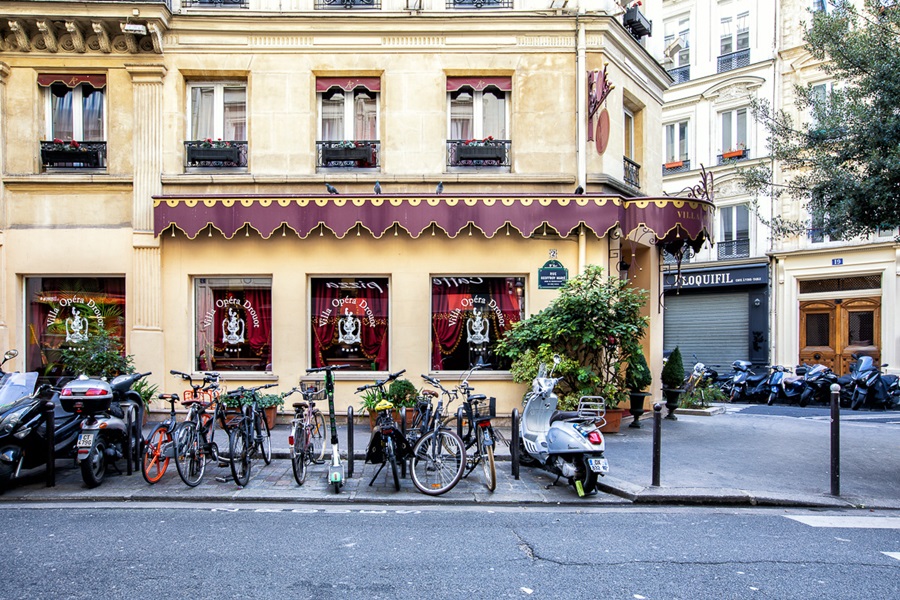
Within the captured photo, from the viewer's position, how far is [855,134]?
8523 millimetres

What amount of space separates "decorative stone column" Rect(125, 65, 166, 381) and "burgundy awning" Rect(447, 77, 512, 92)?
5.18 m

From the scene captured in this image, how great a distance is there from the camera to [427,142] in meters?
11.7

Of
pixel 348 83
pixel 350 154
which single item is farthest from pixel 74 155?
pixel 348 83

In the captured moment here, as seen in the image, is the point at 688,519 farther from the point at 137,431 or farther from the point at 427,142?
the point at 427,142

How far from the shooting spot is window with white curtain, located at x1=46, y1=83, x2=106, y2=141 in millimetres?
11852

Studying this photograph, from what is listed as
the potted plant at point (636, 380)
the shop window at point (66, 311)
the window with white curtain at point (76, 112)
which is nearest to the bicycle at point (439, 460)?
the potted plant at point (636, 380)

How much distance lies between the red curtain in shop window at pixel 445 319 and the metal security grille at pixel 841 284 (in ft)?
57.9

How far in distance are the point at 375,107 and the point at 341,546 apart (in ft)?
28.5

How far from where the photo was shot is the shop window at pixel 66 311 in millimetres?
11781

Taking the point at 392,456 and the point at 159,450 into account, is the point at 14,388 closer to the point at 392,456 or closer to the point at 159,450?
the point at 159,450

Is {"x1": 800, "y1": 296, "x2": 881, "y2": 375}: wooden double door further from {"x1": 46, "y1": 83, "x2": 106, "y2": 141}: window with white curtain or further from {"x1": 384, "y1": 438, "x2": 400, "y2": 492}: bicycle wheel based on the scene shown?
{"x1": 46, "y1": 83, "x2": 106, "y2": 141}: window with white curtain

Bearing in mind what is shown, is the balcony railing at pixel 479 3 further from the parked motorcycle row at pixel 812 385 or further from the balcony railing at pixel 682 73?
the balcony railing at pixel 682 73

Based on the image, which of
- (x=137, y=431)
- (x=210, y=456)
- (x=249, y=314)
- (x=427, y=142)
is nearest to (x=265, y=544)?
(x=210, y=456)

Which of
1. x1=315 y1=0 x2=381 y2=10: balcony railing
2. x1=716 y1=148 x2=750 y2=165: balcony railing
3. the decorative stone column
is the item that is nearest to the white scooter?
the decorative stone column
